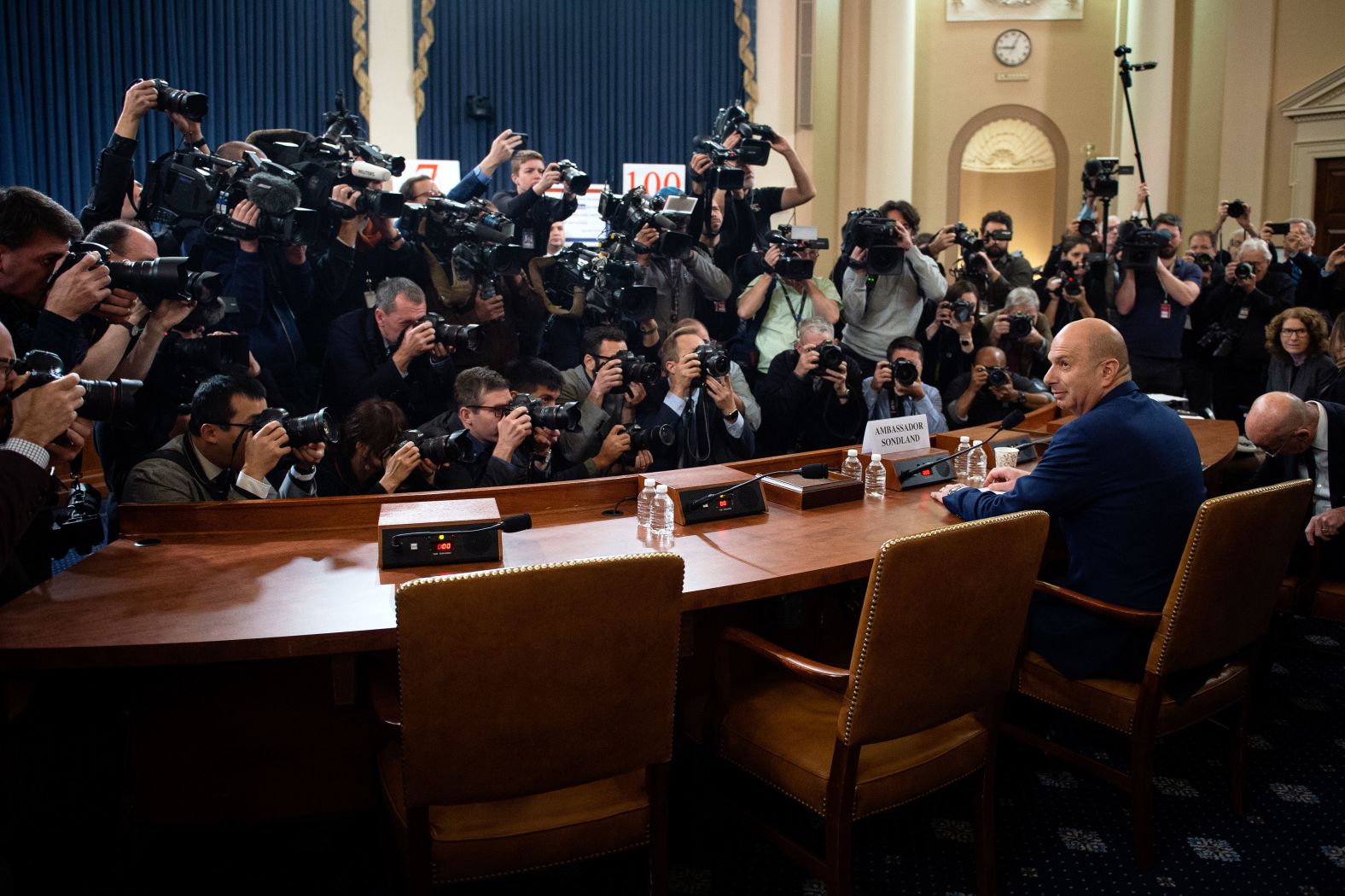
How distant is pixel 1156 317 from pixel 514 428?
399 centimetres

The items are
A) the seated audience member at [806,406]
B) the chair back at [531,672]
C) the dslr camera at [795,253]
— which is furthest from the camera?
the dslr camera at [795,253]

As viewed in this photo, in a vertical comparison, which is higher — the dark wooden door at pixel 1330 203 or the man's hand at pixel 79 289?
the dark wooden door at pixel 1330 203

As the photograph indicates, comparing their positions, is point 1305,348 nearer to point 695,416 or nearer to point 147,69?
point 695,416

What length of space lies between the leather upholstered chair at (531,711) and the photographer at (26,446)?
2.27 ft

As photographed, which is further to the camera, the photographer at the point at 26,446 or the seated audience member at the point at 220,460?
the seated audience member at the point at 220,460

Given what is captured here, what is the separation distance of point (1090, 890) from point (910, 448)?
1265mm

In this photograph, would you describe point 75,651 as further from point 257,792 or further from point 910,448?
point 910,448

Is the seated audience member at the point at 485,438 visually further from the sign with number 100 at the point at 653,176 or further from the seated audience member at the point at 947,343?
the sign with number 100 at the point at 653,176

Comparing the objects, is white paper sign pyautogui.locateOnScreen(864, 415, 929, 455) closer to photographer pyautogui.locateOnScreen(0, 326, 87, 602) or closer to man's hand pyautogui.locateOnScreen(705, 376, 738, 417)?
man's hand pyautogui.locateOnScreen(705, 376, 738, 417)

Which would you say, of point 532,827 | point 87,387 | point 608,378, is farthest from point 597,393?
point 532,827

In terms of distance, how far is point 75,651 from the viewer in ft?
5.31

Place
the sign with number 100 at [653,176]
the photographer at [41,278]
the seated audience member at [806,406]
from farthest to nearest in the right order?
1. the sign with number 100 at [653,176]
2. the seated audience member at [806,406]
3. the photographer at [41,278]

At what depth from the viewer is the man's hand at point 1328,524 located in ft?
9.21

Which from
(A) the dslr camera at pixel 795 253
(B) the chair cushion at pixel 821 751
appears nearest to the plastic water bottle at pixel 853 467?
(B) the chair cushion at pixel 821 751
